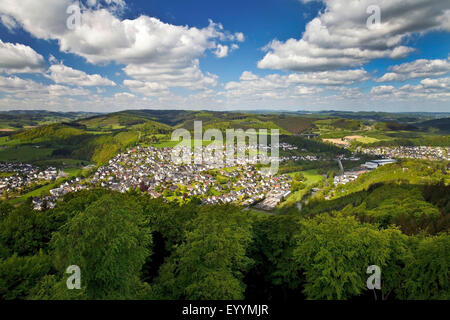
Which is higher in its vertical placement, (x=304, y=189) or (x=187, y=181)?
(x=187, y=181)

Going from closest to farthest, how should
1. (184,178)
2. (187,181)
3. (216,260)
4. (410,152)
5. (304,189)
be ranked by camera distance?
(216,260)
(304,189)
(187,181)
(184,178)
(410,152)

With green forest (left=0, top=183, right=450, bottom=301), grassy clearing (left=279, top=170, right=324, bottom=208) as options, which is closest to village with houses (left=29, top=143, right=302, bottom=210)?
grassy clearing (left=279, top=170, right=324, bottom=208)

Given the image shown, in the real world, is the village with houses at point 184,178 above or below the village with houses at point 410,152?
below

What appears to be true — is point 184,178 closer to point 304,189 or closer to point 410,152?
point 304,189

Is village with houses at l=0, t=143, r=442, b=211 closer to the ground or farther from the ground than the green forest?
closer to the ground

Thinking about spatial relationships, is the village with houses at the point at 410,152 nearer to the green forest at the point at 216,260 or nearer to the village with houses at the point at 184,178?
the village with houses at the point at 184,178

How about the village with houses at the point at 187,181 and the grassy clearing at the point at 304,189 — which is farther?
the village with houses at the point at 187,181

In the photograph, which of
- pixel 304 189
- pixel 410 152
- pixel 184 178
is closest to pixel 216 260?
pixel 304 189

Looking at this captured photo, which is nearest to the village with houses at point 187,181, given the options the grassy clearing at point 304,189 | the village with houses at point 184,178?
the village with houses at point 184,178

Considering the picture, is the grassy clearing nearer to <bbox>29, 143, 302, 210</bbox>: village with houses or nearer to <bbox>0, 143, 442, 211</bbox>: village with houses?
<bbox>0, 143, 442, 211</bbox>: village with houses

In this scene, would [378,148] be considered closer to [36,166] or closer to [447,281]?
[447,281]
